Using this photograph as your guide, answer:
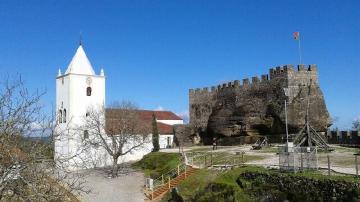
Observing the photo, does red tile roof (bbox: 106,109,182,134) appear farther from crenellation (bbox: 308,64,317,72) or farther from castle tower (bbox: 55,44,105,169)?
crenellation (bbox: 308,64,317,72)

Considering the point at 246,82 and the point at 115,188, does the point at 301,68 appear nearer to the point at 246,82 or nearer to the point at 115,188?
the point at 246,82

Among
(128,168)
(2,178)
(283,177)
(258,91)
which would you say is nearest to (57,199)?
(2,178)

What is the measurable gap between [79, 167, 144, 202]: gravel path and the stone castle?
A: 969 cm

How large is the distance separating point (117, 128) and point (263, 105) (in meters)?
15.3

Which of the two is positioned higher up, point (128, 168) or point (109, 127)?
point (109, 127)

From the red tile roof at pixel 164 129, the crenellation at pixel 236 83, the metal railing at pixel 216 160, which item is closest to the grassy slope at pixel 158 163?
the metal railing at pixel 216 160

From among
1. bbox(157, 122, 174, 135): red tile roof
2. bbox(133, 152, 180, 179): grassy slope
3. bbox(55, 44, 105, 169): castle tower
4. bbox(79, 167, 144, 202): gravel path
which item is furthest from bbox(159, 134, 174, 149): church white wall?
bbox(79, 167, 144, 202): gravel path

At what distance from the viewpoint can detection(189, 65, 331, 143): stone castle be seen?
36062mm

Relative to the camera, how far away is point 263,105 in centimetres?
3953

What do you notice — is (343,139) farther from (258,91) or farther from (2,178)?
(2,178)

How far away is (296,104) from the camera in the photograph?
3622 centimetres

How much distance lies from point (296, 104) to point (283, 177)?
16151 mm

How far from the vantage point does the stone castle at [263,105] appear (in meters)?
36.1

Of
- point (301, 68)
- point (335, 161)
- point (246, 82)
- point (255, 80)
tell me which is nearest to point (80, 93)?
point (246, 82)
